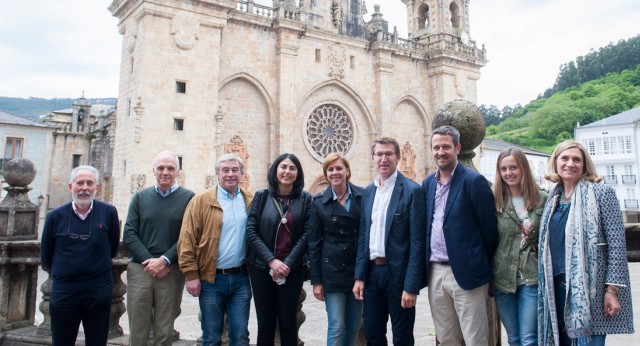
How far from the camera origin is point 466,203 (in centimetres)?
327

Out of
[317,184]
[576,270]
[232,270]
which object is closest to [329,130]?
[317,184]

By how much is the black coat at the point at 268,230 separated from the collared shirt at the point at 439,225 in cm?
108

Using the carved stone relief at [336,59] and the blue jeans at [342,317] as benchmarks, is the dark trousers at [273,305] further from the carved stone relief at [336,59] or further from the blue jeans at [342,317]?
the carved stone relief at [336,59]

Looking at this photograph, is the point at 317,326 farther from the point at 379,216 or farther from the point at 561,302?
the point at 561,302

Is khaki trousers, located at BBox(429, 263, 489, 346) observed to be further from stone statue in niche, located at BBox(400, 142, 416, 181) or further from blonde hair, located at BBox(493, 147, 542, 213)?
stone statue in niche, located at BBox(400, 142, 416, 181)

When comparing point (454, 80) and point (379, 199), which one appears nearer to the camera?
point (379, 199)

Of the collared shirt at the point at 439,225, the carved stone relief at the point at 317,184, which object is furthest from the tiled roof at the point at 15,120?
the collared shirt at the point at 439,225

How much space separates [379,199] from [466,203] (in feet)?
2.32

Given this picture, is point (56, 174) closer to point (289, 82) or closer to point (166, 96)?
point (166, 96)

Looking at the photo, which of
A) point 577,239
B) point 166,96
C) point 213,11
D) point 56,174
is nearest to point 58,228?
point 577,239

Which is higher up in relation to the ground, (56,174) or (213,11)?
(213,11)

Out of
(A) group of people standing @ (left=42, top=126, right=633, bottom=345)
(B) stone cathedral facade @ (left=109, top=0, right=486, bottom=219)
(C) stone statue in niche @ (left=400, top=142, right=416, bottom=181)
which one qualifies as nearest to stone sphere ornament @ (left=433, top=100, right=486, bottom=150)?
(A) group of people standing @ (left=42, top=126, right=633, bottom=345)

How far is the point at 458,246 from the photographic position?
3.19 meters

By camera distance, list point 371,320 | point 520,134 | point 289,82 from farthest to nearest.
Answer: point 520,134
point 289,82
point 371,320
